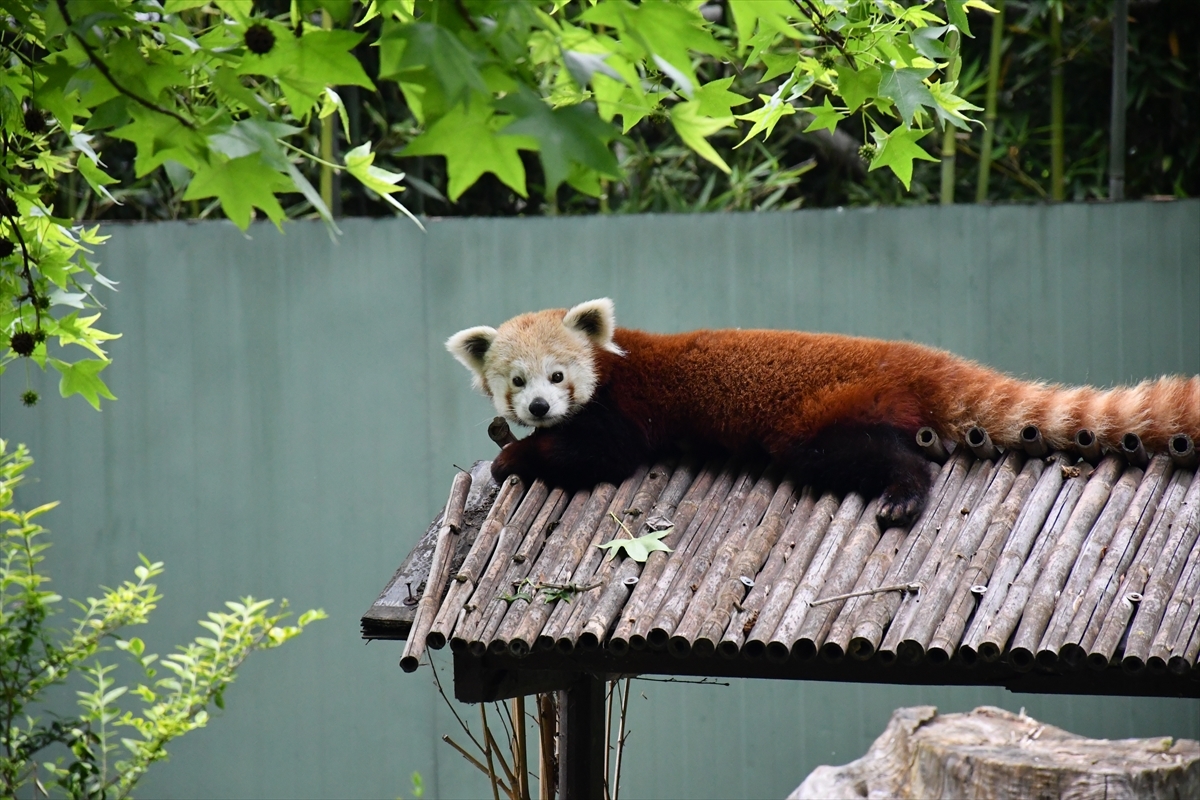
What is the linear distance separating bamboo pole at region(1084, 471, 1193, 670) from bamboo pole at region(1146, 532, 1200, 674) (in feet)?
0.19

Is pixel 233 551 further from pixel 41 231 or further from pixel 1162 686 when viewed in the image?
pixel 1162 686

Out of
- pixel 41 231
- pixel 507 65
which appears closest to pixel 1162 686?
pixel 507 65

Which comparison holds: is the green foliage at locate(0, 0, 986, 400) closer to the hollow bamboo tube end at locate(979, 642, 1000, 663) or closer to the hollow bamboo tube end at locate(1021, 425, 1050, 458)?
the hollow bamboo tube end at locate(1021, 425, 1050, 458)

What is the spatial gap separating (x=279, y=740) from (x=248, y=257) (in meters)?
1.84

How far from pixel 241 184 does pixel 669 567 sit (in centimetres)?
121

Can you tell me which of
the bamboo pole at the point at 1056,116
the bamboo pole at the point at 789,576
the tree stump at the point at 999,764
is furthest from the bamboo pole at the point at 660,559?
the bamboo pole at the point at 1056,116

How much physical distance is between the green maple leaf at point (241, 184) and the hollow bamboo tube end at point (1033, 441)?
1695mm

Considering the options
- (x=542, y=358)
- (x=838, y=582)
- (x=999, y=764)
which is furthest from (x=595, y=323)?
(x=999, y=764)

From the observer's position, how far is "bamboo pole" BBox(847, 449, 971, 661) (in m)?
2.26

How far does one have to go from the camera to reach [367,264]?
4527 mm

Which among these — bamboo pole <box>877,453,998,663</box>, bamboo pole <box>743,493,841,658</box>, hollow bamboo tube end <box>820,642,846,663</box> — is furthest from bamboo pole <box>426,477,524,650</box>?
bamboo pole <box>877,453,998,663</box>

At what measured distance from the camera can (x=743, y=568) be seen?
2.48 meters

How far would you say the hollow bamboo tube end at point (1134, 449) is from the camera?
258cm

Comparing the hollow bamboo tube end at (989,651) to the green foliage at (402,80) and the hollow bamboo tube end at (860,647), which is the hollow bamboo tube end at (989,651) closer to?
the hollow bamboo tube end at (860,647)
